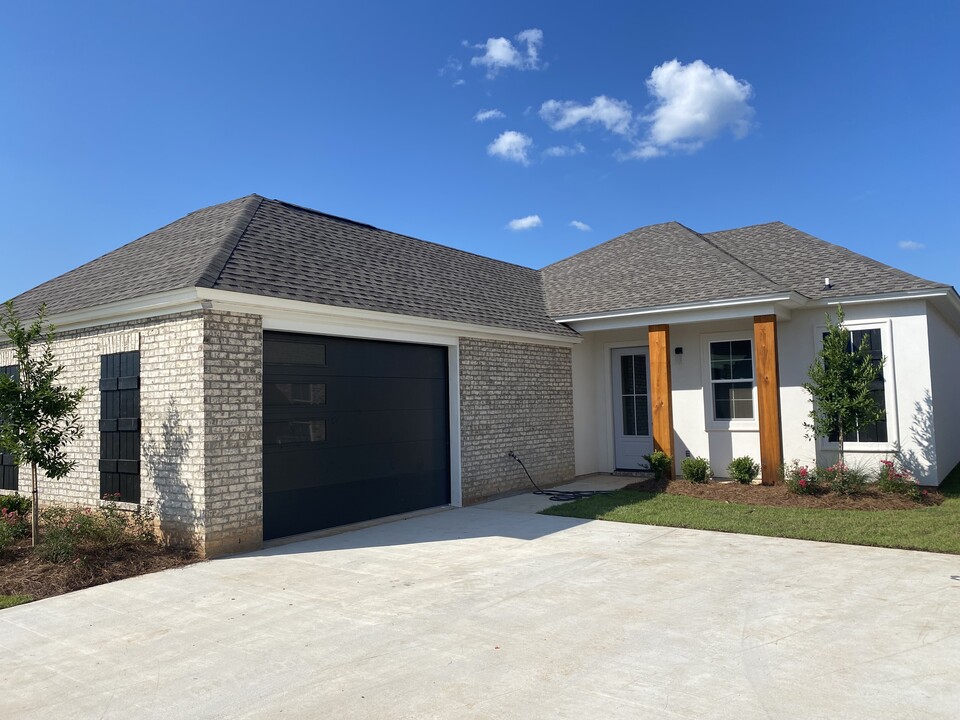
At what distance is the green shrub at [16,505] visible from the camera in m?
9.90

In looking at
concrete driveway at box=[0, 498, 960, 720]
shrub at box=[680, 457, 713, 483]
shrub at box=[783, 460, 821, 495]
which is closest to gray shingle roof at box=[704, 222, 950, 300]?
shrub at box=[783, 460, 821, 495]

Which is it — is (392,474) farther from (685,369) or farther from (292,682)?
(685,369)

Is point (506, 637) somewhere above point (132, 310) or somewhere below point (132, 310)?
below

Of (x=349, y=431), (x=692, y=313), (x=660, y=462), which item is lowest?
(x=660, y=462)

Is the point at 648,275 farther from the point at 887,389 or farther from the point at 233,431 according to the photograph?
the point at 233,431

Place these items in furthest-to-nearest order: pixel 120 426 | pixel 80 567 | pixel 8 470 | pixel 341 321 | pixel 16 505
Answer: pixel 8 470, pixel 16 505, pixel 341 321, pixel 120 426, pixel 80 567

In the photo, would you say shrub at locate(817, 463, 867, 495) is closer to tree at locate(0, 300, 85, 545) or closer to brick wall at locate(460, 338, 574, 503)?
brick wall at locate(460, 338, 574, 503)

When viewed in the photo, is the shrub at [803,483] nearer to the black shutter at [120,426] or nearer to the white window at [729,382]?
the white window at [729,382]

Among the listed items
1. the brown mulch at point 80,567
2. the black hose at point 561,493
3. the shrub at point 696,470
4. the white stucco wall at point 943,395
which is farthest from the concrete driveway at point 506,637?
the white stucco wall at point 943,395

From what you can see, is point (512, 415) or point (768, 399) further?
point (512, 415)

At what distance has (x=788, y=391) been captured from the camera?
12305mm

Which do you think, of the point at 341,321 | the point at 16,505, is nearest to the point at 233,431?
the point at 341,321

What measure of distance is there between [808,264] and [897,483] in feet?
15.4

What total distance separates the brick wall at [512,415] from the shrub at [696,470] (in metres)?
2.54
